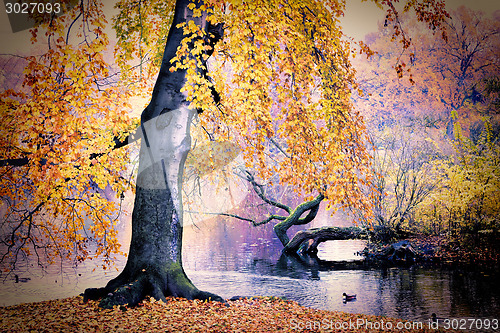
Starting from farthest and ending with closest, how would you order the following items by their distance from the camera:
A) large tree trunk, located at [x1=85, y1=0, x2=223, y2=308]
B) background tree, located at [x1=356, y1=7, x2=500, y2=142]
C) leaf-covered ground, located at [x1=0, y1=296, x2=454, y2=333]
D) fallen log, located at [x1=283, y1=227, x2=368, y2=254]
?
background tree, located at [x1=356, y1=7, x2=500, y2=142] < fallen log, located at [x1=283, y1=227, x2=368, y2=254] < large tree trunk, located at [x1=85, y1=0, x2=223, y2=308] < leaf-covered ground, located at [x1=0, y1=296, x2=454, y2=333]

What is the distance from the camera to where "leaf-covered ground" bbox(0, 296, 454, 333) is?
5.19 m

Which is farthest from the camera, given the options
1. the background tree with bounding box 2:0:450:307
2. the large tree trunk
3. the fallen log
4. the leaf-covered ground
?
the fallen log

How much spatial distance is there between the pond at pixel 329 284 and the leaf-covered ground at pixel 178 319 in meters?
2.20

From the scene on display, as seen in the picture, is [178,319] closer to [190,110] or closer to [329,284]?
[190,110]

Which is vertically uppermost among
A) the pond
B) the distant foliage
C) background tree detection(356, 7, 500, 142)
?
background tree detection(356, 7, 500, 142)

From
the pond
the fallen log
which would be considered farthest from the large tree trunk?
the fallen log

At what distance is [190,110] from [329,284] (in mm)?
6272

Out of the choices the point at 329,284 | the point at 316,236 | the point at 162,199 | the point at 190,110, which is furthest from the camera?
the point at 316,236

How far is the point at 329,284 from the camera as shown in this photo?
10656 millimetres

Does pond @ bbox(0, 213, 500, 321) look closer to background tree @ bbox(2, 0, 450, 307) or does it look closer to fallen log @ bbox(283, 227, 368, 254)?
fallen log @ bbox(283, 227, 368, 254)

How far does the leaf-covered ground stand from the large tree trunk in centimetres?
33

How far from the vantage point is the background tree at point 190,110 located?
631 cm

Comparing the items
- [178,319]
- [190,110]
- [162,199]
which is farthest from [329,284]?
[190,110]

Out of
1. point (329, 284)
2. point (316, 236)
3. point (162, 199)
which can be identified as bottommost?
point (329, 284)
